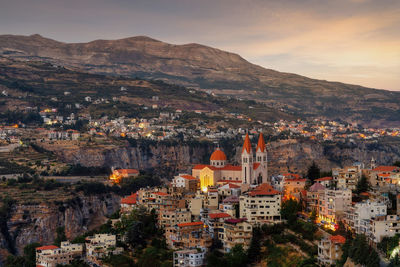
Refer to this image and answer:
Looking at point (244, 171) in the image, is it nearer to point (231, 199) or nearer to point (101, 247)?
point (231, 199)

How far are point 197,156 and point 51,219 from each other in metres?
44.0

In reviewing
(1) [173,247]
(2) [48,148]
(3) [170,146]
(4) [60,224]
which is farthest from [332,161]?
(1) [173,247]

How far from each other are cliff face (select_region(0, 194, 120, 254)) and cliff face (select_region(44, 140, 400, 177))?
2118 cm

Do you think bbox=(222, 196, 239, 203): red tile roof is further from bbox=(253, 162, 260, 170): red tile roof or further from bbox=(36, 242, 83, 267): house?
bbox=(36, 242, 83, 267): house

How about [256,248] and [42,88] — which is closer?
[256,248]

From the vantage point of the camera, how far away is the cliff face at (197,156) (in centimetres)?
10769

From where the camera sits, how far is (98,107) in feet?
487

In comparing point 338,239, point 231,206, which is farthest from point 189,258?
point 338,239

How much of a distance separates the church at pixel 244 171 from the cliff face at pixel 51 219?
18.4 meters

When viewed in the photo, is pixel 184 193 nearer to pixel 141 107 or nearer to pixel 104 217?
pixel 104 217

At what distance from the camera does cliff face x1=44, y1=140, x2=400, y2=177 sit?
107688mm

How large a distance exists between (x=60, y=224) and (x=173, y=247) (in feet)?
88.1

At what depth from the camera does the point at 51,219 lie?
255 feet

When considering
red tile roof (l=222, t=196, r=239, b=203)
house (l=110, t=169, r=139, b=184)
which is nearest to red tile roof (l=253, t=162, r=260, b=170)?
red tile roof (l=222, t=196, r=239, b=203)
